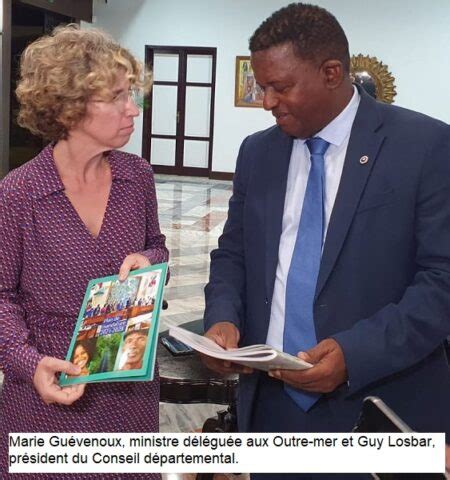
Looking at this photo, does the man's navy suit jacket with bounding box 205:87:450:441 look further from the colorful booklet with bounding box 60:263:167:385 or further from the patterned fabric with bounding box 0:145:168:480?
the patterned fabric with bounding box 0:145:168:480

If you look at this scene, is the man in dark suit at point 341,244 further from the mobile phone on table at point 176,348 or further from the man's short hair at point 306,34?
the mobile phone on table at point 176,348

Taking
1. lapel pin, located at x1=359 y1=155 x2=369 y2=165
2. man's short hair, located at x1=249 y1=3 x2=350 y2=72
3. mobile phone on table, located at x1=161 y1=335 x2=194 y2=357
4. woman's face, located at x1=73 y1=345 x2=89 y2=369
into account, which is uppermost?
man's short hair, located at x1=249 y1=3 x2=350 y2=72

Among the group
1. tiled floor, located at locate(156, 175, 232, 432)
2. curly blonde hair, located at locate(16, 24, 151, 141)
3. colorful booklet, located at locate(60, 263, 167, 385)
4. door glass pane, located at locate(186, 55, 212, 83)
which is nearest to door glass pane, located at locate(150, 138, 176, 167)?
tiled floor, located at locate(156, 175, 232, 432)

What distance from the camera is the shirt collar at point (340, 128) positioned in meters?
1.76

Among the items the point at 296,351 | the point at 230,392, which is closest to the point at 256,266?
the point at 296,351

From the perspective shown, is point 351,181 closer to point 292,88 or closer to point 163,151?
point 292,88

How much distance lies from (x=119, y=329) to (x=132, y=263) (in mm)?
219

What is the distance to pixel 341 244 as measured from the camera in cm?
168

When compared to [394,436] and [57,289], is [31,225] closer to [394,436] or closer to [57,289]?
[57,289]

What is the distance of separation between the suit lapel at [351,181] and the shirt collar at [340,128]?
3cm

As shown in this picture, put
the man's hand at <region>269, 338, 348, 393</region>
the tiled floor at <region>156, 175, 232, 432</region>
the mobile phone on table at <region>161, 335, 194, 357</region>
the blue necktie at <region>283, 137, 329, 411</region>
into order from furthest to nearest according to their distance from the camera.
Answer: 1. the tiled floor at <region>156, 175, 232, 432</region>
2. the mobile phone on table at <region>161, 335, 194, 357</region>
3. the blue necktie at <region>283, 137, 329, 411</region>
4. the man's hand at <region>269, 338, 348, 393</region>

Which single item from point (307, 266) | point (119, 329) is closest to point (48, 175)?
point (119, 329)

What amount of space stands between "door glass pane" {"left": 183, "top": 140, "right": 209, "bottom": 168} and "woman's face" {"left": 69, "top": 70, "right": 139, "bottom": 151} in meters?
14.7

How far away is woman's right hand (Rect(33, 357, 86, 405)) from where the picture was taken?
162 centimetres
